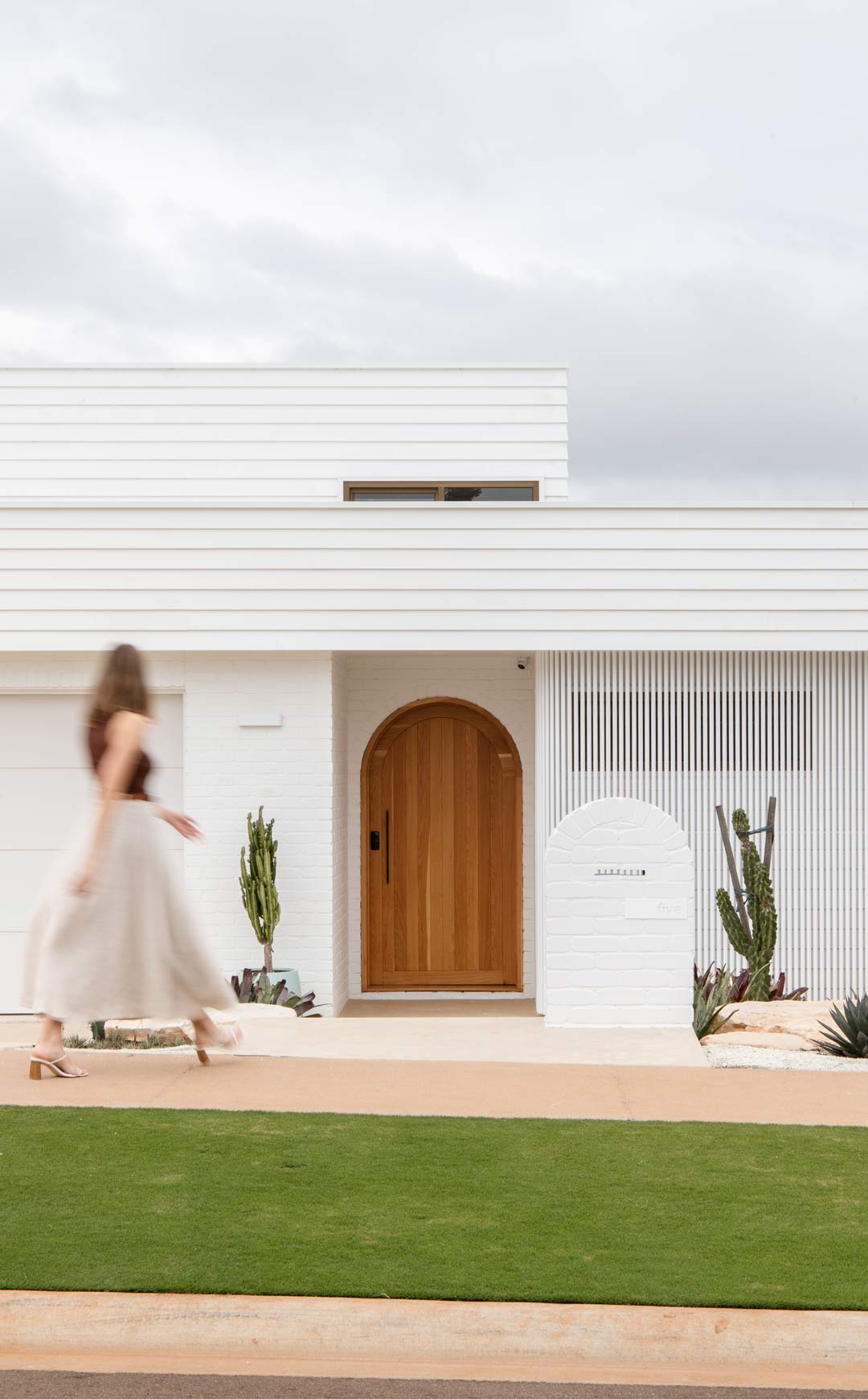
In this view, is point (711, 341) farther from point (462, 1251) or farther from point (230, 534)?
point (462, 1251)

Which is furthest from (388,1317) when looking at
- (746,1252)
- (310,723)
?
(310,723)

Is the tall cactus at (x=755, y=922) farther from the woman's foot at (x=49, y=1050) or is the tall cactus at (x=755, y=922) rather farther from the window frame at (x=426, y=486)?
the woman's foot at (x=49, y=1050)

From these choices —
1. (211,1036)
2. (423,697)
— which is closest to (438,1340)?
(211,1036)

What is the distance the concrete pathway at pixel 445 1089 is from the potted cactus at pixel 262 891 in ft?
12.2

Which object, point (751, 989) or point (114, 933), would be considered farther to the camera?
point (751, 989)

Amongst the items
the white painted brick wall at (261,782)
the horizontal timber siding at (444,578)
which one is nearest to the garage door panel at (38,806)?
the white painted brick wall at (261,782)

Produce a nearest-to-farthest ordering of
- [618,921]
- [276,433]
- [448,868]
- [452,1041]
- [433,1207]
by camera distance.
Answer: [433,1207] → [452,1041] → [618,921] → [448,868] → [276,433]

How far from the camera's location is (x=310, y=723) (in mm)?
12484

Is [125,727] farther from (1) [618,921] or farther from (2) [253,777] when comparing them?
(2) [253,777]

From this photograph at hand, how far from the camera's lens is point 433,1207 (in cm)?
538

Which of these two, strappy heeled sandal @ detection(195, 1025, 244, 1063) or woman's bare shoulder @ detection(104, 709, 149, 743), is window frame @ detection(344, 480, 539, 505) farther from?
woman's bare shoulder @ detection(104, 709, 149, 743)

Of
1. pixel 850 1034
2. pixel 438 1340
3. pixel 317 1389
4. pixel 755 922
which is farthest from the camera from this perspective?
pixel 755 922

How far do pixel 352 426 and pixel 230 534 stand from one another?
3914 mm

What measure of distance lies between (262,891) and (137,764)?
17.9ft
